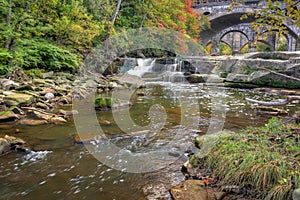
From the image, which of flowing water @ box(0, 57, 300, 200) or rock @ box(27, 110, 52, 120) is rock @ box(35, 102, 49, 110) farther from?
flowing water @ box(0, 57, 300, 200)

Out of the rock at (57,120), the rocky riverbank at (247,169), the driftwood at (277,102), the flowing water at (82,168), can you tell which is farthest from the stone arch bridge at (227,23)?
the rocky riverbank at (247,169)

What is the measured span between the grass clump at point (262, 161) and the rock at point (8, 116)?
4.44 metres

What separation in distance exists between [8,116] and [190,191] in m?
4.64

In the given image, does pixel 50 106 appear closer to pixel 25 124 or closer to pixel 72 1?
pixel 25 124

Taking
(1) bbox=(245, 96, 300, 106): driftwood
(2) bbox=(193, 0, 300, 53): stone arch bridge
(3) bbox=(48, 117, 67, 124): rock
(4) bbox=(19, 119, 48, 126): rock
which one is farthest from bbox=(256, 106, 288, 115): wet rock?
(2) bbox=(193, 0, 300, 53): stone arch bridge

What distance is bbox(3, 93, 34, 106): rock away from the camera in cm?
621

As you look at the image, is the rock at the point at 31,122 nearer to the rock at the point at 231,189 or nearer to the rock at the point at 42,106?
the rock at the point at 42,106

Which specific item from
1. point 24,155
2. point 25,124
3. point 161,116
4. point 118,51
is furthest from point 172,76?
point 24,155

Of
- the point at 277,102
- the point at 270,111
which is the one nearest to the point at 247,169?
the point at 270,111

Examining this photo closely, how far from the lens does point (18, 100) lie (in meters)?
6.36

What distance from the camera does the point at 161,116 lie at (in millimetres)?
6457

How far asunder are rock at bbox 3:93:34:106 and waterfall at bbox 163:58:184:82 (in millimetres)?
10201

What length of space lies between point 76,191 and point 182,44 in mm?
21650

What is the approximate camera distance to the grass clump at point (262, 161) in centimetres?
235
